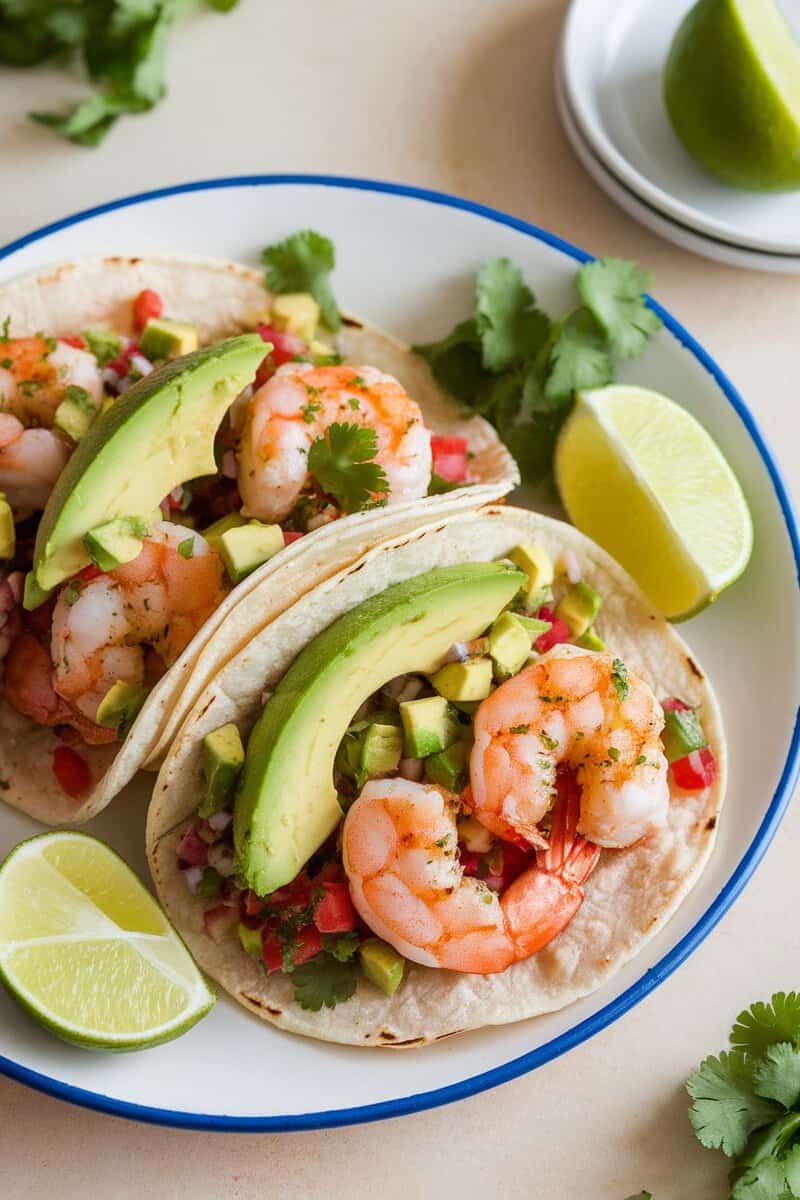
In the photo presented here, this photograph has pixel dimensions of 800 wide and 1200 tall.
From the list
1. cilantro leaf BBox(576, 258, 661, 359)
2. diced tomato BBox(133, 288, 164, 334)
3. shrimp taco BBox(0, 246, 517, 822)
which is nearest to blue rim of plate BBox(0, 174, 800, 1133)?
cilantro leaf BBox(576, 258, 661, 359)

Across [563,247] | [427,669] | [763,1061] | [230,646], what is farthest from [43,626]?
[763,1061]

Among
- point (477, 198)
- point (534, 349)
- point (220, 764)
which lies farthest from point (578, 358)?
point (220, 764)

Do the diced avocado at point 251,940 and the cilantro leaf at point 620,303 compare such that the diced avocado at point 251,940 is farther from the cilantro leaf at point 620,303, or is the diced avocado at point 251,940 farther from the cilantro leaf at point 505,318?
the cilantro leaf at point 620,303

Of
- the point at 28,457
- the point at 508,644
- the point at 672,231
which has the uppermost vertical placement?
the point at 672,231

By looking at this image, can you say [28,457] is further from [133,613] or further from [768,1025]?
[768,1025]

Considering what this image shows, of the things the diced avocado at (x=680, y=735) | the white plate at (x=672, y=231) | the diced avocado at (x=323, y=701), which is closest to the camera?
the diced avocado at (x=323, y=701)

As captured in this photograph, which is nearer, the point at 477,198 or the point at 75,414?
the point at 75,414

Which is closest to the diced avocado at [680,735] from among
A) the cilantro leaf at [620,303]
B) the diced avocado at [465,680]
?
the diced avocado at [465,680]
